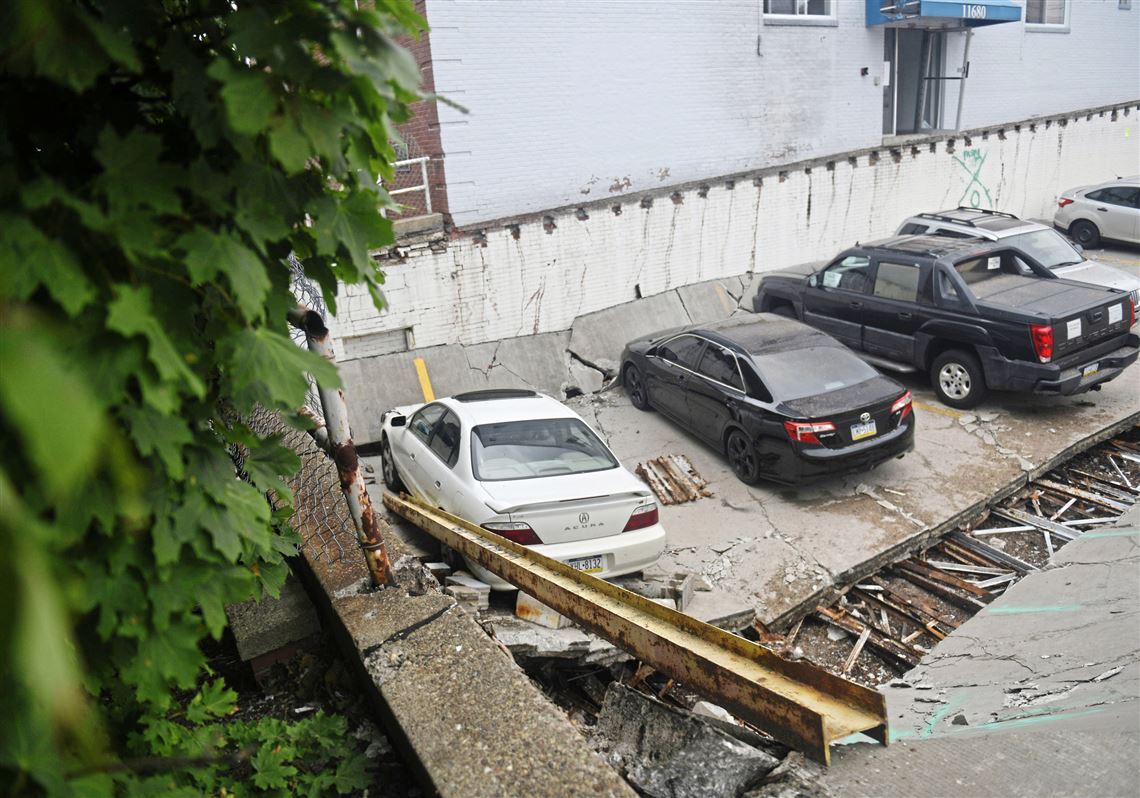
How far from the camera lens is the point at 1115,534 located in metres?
6.88

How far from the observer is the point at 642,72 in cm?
1370

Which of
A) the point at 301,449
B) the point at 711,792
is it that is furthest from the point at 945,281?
the point at 711,792

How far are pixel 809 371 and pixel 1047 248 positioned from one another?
579cm

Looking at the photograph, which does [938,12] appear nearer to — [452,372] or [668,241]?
[668,241]

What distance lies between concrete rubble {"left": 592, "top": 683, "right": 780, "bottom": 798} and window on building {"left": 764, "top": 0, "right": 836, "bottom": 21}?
14.7 m

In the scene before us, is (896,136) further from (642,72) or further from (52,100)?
(52,100)

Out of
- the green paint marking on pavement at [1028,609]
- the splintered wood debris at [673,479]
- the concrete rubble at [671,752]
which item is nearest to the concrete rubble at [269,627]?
the concrete rubble at [671,752]

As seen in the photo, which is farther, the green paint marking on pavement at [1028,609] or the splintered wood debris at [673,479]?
the splintered wood debris at [673,479]

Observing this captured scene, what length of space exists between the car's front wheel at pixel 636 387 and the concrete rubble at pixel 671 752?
7.51 metres

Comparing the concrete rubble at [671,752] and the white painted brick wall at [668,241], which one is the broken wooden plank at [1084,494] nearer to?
the concrete rubble at [671,752]

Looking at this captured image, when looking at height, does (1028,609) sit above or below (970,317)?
below

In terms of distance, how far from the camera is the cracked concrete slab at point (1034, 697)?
3.10 m

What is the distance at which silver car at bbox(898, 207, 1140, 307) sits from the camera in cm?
1134

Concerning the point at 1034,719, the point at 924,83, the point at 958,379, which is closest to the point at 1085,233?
the point at 924,83
